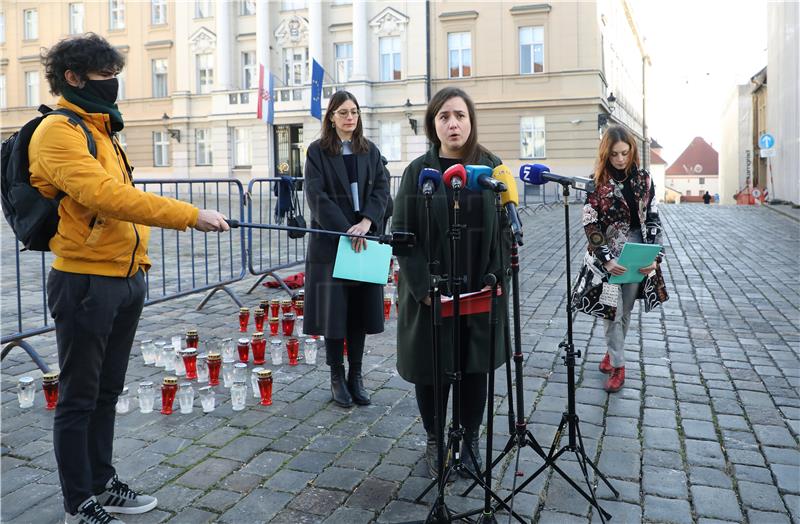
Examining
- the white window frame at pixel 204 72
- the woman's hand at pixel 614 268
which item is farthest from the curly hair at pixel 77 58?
the white window frame at pixel 204 72

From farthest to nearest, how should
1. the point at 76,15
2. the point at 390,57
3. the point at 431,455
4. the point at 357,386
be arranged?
the point at 76,15 < the point at 390,57 < the point at 357,386 < the point at 431,455

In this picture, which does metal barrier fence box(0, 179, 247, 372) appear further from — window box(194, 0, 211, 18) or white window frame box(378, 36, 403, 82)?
window box(194, 0, 211, 18)

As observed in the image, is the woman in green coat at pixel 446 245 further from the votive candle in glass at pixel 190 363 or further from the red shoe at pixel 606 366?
the votive candle in glass at pixel 190 363

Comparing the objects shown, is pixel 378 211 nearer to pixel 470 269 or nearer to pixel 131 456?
pixel 470 269

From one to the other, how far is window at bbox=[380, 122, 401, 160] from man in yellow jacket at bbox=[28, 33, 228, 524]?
3422cm

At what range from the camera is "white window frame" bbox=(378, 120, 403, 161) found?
36.9 metres

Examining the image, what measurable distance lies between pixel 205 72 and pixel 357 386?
39367 millimetres

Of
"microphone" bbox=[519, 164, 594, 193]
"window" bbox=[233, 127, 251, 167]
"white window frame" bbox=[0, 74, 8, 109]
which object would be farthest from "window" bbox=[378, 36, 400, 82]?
"microphone" bbox=[519, 164, 594, 193]

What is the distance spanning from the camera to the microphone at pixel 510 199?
289 centimetres

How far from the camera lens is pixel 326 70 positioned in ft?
126

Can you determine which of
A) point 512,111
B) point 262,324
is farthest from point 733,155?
point 262,324

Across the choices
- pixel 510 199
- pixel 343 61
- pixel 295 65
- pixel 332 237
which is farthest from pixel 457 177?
pixel 295 65

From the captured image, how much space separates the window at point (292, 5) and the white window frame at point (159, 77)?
26.2ft

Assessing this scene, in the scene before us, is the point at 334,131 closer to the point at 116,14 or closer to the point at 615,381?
the point at 615,381
